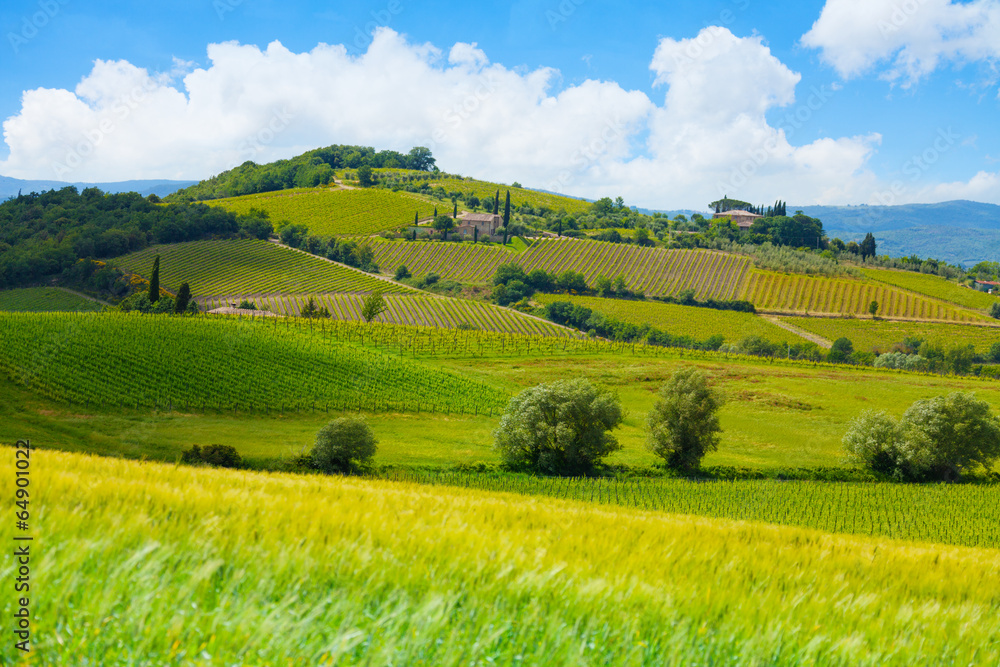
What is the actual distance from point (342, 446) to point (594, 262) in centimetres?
13840

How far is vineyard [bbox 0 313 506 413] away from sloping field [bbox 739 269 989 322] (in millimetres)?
102232

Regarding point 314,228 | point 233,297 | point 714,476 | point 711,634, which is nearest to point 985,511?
point 714,476

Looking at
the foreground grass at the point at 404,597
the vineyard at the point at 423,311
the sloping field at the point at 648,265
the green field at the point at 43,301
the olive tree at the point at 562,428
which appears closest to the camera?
the foreground grass at the point at 404,597

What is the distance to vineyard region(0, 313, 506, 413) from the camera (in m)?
51.0

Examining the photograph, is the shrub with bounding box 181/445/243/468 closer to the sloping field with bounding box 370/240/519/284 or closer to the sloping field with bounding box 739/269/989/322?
the sloping field with bounding box 370/240/519/284

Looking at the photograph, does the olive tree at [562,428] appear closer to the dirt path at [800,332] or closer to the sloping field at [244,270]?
the dirt path at [800,332]

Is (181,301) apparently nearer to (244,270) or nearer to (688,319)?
(244,270)

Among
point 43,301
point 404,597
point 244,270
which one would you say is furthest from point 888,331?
point 43,301

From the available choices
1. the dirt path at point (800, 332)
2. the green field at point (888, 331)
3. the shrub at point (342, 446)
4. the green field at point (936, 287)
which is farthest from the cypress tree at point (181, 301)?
the green field at point (936, 287)

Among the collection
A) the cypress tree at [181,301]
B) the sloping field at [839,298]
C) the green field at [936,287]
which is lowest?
the cypress tree at [181,301]

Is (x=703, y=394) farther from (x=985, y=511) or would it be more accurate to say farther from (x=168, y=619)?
(x=168, y=619)

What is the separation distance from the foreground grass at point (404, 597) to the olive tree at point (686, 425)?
1515 inches

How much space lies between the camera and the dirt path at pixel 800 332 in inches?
4665

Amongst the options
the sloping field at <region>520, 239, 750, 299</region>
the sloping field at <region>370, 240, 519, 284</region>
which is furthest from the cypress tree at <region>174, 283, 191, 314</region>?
the sloping field at <region>520, 239, 750, 299</region>
